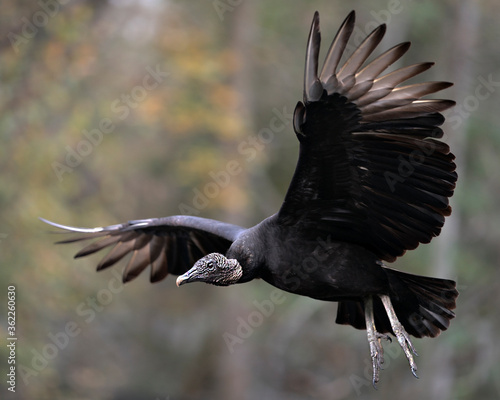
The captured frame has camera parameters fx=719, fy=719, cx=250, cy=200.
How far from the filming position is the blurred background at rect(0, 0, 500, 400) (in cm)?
1008

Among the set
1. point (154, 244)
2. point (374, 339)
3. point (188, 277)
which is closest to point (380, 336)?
point (374, 339)

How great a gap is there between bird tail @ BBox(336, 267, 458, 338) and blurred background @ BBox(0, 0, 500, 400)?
18.5 ft

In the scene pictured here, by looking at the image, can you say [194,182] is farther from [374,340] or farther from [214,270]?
[214,270]

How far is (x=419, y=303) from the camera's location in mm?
4633

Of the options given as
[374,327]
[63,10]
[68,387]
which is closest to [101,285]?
[68,387]

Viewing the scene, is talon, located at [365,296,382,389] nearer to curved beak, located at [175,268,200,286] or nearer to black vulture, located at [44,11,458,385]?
black vulture, located at [44,11,458,385]

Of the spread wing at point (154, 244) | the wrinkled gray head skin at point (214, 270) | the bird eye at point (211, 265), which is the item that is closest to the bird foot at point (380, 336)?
the wrinkled gray head skin at point (214, 270)

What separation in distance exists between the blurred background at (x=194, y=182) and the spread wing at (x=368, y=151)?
6.05 m

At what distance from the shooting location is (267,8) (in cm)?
1370

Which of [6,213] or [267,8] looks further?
[267,8]

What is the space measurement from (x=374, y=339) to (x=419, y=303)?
0.39 meters

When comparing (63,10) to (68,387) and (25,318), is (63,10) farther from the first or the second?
(68,387)

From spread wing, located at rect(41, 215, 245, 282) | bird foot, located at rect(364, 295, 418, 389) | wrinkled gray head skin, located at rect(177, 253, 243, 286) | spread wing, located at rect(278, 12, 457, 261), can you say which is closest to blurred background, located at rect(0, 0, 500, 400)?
spread wing, located at rect(41, 215, 245, 282)

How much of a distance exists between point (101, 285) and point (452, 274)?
17.7ft
